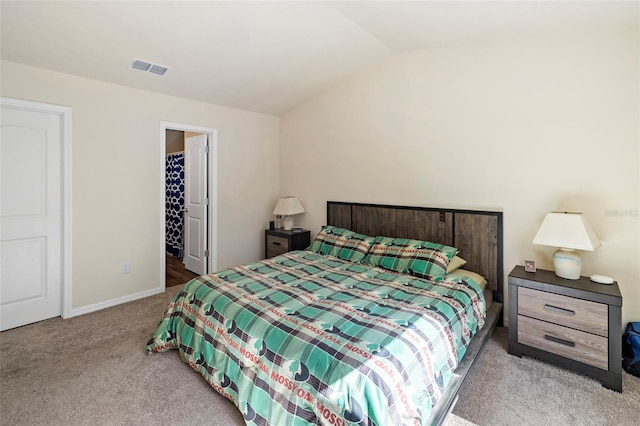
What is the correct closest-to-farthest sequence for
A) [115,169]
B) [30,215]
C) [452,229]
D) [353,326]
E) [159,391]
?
[353,326] → [159,391] → [30,215] → [452,229] → [115,169]

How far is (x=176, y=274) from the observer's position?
4492 millimetres

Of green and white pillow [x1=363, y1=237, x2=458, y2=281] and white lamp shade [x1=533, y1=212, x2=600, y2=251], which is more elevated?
white lamp shade [x1=533, y1=212, x2=600, y2=251]

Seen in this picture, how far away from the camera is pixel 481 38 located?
9.00ft

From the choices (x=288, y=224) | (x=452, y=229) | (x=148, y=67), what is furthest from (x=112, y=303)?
(x=452, y=229)

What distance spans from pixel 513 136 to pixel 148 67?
339 cm

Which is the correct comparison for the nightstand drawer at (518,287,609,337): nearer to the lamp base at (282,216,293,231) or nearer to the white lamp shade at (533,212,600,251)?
the white lamp shade at (533,212,600,251)

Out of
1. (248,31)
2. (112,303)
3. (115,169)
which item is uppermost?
(248,31)

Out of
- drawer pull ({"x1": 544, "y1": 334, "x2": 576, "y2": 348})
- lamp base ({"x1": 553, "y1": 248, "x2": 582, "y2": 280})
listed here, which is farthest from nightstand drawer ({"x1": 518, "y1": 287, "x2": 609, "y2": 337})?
lamp base ({"x1": 553, "y1": 248, "x2": 582, "y2": 280})

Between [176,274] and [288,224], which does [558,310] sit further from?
[176,274]

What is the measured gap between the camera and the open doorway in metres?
4.06

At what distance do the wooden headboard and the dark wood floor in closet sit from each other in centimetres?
243

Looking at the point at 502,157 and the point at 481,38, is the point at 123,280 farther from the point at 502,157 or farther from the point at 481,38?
the point at 481,38

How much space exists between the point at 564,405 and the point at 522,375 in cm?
30

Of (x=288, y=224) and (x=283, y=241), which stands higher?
(x=288, y=224)
